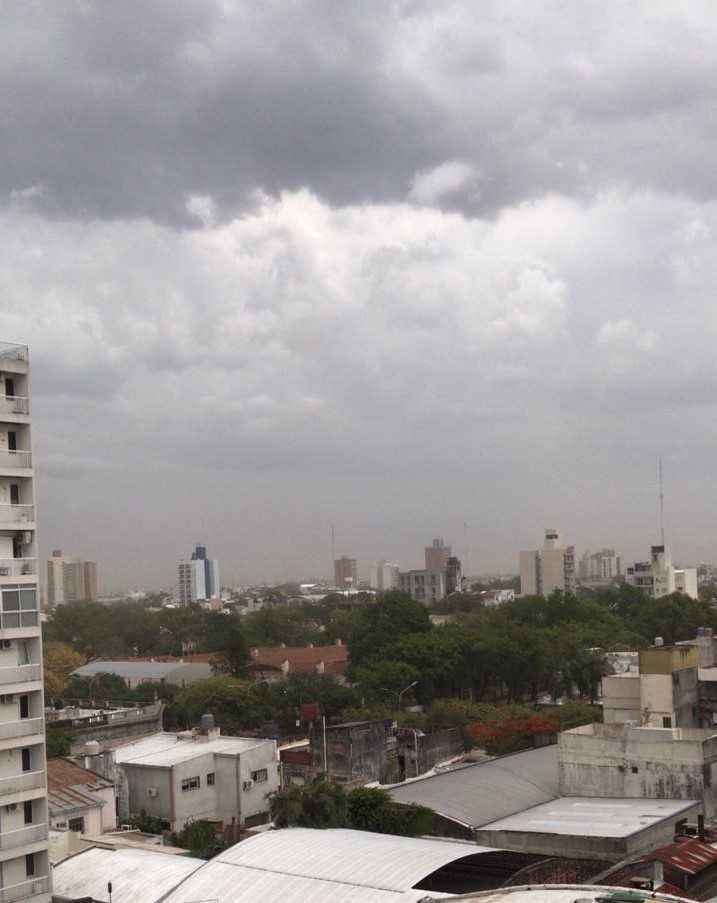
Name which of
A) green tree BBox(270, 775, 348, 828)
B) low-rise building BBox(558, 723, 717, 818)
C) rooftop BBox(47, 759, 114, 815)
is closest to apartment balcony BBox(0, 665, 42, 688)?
rooftop BBox(47, 759, 114, 815)

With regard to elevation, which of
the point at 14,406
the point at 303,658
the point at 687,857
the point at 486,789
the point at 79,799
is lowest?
the point at 303,658

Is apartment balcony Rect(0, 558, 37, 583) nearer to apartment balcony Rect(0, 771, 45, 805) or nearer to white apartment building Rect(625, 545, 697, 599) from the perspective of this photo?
apartment balcony Rect(0, 771, 45, 805)

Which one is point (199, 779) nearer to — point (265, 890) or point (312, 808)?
point (312, 808)

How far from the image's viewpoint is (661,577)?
4700 inches

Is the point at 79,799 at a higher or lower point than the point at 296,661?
higher

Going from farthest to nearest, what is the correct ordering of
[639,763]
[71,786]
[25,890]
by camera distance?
[639,763] → [71,786] → [25,890]

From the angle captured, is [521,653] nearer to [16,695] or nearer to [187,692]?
[187,692]

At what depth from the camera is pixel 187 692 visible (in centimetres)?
4828

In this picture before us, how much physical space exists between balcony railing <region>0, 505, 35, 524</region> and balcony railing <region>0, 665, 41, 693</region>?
2656 mm

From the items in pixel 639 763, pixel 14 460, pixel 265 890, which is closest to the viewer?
pixel 265 890

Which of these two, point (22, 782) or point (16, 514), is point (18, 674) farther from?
point (16, 514)

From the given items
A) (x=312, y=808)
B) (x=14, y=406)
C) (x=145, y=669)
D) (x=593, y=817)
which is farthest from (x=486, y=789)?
(x=145, y=669)

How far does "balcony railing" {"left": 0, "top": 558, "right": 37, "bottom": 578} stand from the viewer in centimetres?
2031

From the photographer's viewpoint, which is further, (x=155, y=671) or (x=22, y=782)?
(x=155, y=671)
